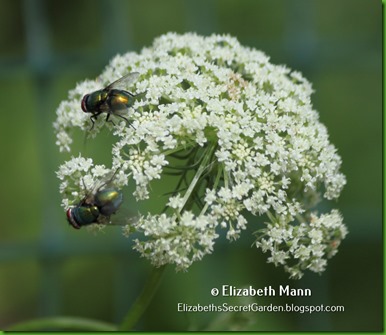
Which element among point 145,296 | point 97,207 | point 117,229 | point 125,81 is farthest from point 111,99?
point 117,229

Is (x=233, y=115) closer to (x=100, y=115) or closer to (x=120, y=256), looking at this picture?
(x=100, y=115)

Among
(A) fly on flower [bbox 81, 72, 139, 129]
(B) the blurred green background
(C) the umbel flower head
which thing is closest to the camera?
(C) the umbel flower head

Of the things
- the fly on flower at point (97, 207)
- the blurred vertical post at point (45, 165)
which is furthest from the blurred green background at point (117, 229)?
the fly on flower at point (97, 207)

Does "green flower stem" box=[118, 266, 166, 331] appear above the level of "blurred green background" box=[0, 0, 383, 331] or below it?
below

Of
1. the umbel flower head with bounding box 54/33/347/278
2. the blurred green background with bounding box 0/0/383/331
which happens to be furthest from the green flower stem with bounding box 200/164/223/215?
the blurred green background with bounding box 0/0/383/331

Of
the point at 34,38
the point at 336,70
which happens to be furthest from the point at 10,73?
the point at 336,70

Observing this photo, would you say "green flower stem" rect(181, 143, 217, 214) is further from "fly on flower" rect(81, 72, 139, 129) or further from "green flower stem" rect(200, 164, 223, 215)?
"fly on flower" rect(81, 72, 139, 129)
